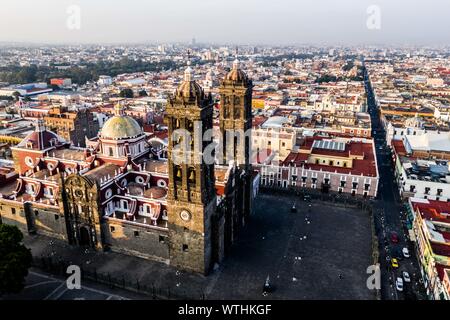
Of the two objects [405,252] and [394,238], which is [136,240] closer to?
[405,252]

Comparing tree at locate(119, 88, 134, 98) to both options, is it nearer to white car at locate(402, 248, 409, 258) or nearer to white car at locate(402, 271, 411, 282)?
white car at locate(402, 248, 409, 258)

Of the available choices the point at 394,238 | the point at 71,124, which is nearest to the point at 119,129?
the point at 394,238

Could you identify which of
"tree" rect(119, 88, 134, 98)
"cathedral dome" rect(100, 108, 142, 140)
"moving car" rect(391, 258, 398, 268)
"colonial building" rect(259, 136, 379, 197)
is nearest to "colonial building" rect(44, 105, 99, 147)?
"cathedral dome" rect(100, 108, 142, 140)

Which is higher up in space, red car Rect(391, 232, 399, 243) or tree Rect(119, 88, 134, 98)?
tree Rect(119, 88, 134, 98)

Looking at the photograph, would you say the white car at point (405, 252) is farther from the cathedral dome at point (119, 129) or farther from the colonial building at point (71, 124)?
the colonial building at point (71, 124)

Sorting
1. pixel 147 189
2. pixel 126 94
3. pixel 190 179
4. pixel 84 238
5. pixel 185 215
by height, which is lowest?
pixel 84 238

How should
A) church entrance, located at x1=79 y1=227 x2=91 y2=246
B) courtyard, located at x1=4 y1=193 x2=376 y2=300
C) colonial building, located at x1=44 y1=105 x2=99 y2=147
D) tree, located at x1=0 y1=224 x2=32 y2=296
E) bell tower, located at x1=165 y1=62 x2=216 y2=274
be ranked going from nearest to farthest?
tree, located at x1=0 y1=224 x2=32 y2=296 < bell tower, located at x1=165 y1=62 x2=216 y2=274 < courtyard, located at x1=4 y1=193 x2=376 y2=300 < church entrance, located at x1=79 y1=227 x2=91 y2=246 < colonial building, located at x1=44 y1=105 x2=99 y2=147
